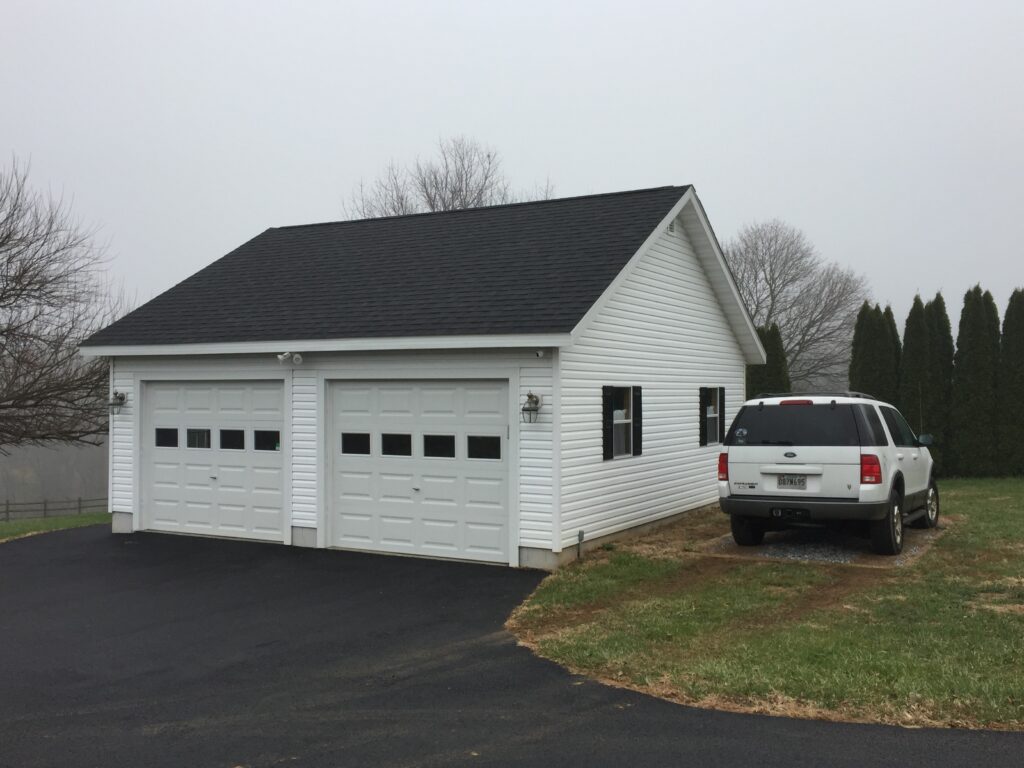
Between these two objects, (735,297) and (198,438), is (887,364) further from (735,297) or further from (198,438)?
(198,438)

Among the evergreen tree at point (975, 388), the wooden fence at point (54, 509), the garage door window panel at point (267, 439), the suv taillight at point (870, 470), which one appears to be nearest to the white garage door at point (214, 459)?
the garage door window panel at point (267, 439)

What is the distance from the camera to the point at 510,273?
12.8 meters

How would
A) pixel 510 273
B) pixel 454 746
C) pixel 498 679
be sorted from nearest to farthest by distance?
pixel 454 746 < pixel 498 679 < pixel 510 273

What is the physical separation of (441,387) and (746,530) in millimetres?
4381

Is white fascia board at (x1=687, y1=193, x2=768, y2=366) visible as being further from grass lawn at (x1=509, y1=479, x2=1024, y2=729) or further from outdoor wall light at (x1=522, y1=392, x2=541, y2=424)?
grass lawn at (x1=509, y1=479, x2=1024, y2=729)

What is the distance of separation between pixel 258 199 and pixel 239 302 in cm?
3042

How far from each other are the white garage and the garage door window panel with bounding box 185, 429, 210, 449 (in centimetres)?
2

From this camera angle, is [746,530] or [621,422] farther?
[621,422]

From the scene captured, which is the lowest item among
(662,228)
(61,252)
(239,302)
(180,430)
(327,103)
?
(180,430)

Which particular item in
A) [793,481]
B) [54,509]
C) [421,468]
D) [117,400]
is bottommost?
[54,509]

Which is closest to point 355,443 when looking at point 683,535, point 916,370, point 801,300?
point 683,535

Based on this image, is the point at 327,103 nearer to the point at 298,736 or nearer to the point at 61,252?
the point at 61,252

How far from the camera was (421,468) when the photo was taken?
39.4 feet

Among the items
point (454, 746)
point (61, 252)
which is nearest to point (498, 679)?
point (454, 746)
